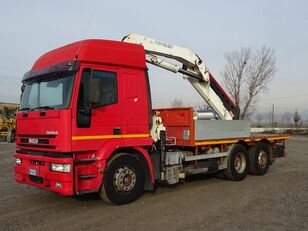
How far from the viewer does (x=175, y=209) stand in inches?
274

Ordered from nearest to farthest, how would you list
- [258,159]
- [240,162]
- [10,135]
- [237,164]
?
[237,164] < [240,162] < [258,159] < [10,135]

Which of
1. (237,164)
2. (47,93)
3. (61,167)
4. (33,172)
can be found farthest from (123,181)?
(237,164)

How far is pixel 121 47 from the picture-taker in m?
7.56

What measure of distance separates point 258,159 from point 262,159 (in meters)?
0.29

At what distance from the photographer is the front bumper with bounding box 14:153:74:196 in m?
6.44

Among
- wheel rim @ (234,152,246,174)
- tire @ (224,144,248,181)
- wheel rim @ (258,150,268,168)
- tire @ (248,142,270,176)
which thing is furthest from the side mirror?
wheel rim @ (258,150,268,168)

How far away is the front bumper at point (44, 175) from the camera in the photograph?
644 centimetres

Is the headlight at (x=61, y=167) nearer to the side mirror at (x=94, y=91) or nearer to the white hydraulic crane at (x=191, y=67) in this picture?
the side mirror at (x=94, y=91)

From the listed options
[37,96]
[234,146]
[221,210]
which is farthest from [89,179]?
[234,146]

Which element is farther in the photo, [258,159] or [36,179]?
[258,159]

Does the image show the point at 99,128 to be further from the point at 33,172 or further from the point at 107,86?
the point at 33,172

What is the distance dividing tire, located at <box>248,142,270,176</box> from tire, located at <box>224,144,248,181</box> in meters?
0.47

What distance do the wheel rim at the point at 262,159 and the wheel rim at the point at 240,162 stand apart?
0.90m

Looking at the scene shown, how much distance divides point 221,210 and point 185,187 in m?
2.49
